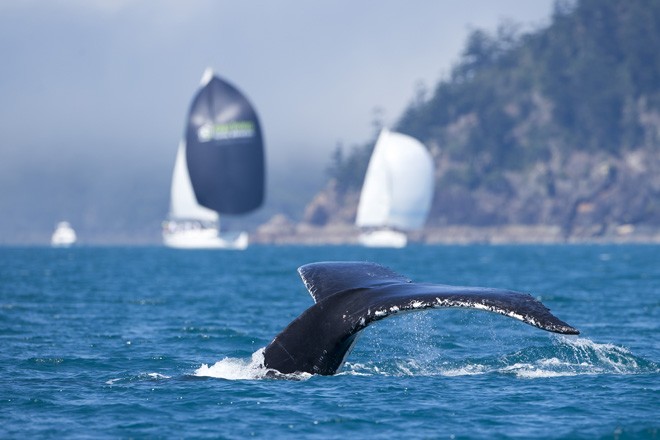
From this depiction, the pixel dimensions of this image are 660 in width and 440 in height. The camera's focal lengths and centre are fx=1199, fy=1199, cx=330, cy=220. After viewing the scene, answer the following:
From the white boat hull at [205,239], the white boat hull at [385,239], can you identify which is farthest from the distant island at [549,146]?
the white boat hull at [205,239]

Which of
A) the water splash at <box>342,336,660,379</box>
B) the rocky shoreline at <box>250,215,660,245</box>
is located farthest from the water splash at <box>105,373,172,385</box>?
the rocky shoreline at <box>250,215,660,245</box>

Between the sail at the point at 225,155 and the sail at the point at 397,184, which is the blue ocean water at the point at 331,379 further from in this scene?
the sail at the point at 397,184

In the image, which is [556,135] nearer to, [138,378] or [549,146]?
[549,146]

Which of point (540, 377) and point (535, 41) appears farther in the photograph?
point (535, 41)

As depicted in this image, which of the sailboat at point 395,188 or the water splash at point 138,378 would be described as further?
the sailboat at point 395,188

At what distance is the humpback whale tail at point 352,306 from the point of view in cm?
1070

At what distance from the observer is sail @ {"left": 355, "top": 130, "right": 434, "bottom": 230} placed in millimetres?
118812

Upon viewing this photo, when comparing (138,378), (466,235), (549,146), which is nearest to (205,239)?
(466,235)

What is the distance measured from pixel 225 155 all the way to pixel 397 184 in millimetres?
35869

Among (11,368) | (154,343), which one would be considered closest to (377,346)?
(154,343)

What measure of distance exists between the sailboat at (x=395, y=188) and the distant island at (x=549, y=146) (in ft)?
86.7

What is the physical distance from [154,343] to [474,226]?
13724cm

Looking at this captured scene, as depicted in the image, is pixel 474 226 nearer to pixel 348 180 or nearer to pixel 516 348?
pixel 348 180

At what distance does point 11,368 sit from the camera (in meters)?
15.3
